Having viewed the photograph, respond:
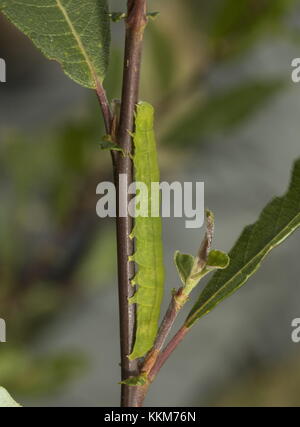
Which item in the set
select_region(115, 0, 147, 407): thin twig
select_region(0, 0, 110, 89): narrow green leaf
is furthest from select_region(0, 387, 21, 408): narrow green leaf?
select_region(0, 0, 110, 89): narrow green leaf

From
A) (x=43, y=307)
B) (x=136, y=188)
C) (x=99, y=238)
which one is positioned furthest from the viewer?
(x=99, y=238)

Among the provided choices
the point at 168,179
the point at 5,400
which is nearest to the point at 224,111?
the point at 168,179

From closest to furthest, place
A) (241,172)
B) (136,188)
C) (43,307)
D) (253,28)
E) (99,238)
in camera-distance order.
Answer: (136,188)
(253,28)
(43,307)
(99,238)
(241,172)

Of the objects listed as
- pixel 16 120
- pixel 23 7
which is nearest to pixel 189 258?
pixel 23 7

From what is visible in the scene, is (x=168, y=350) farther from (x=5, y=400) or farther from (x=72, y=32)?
(x=72, y=32)

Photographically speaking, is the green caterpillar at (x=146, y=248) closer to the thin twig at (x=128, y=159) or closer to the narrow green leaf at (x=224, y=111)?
the thin twig at (x=128, y=159)

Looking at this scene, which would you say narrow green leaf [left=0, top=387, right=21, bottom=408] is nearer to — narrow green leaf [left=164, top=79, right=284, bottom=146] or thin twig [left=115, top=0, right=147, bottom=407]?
thin twig [left=115, top=0, right=147, bottom=407]
